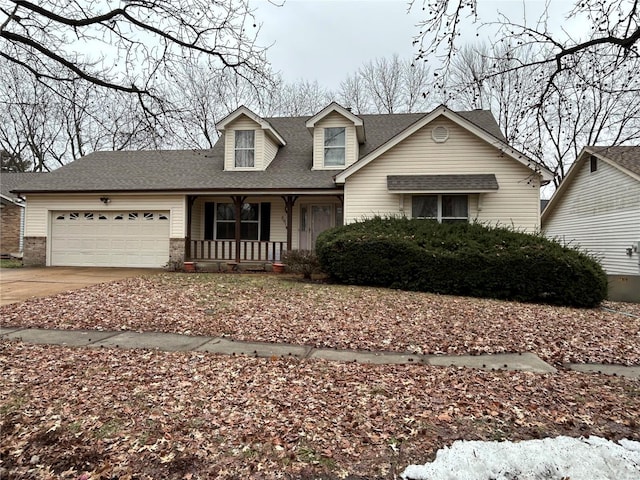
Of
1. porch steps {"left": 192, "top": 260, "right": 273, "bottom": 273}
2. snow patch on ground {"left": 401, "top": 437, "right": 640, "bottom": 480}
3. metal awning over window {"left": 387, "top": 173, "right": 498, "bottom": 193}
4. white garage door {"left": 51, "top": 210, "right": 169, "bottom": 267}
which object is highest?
metal awning over window {"left": 387, "top": 173, "right": 498, "bottom": 193}

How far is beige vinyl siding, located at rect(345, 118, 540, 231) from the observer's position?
12.5 meters

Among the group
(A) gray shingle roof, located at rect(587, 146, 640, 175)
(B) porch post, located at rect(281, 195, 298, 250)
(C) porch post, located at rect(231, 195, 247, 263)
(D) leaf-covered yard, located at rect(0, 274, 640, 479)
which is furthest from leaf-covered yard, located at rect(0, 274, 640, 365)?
(A) gray shingle roof, located at rect(587, 146, 640, 175)

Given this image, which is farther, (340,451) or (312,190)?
(312,190)

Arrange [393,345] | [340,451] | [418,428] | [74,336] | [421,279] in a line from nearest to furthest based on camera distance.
→ [340,451] < [418,428] < [393,345] < [74,336] < [421,279]

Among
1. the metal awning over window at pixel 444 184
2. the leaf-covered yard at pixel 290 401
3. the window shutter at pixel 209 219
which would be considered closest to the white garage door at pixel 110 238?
the window shutter at pixel 209 219

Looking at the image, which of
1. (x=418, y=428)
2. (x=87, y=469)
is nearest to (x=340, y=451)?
(x=418, y=428)

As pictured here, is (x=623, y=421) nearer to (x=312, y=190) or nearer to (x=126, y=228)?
(x=312, y=190)

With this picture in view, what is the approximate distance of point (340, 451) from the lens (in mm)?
2766

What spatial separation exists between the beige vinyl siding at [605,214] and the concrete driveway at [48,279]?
1545cm

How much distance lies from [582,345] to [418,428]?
3.79 m

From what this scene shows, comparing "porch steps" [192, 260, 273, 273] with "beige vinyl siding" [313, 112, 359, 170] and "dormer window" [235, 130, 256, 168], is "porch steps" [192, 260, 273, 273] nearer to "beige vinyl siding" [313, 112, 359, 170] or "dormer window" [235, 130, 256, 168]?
"dormer window" [235, 130, 256, 168]

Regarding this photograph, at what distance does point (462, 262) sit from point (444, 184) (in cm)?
365

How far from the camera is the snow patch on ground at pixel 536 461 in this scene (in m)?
2.52

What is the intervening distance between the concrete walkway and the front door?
948cm
